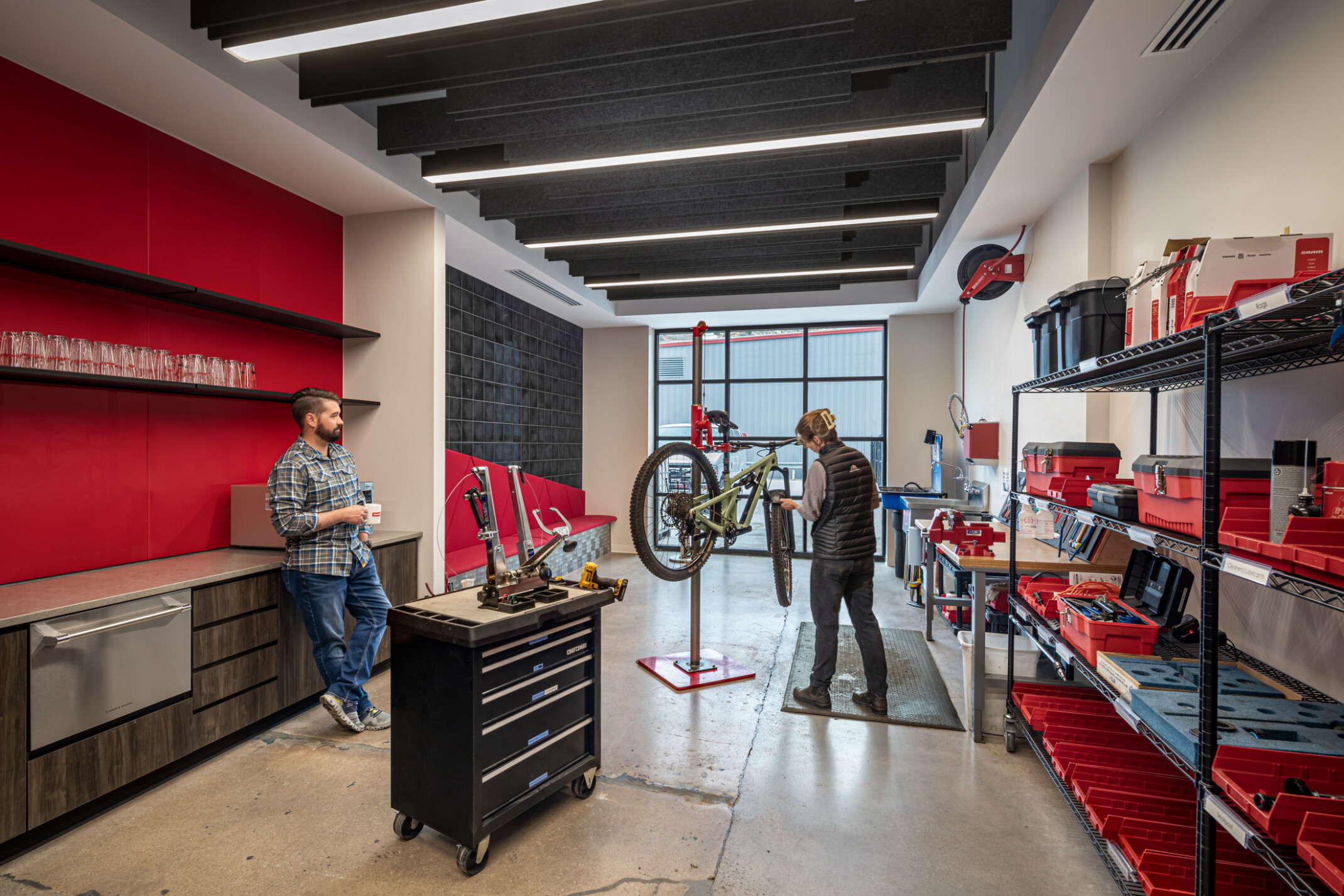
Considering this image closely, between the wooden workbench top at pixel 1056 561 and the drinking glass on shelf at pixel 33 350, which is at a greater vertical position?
the drinking glass on shelf at pixel 33 350

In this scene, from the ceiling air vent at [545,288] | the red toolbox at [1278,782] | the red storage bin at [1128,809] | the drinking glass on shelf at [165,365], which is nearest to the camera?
the red toolbox at [1278,782]

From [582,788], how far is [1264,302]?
2682mm

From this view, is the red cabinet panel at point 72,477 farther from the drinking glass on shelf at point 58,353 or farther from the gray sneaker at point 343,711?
the gray sneaker at point 343,711

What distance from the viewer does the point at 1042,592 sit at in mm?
2877

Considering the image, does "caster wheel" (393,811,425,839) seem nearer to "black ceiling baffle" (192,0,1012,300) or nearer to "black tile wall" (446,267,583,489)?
"black ceiling baffle" (192,0,1012,300)

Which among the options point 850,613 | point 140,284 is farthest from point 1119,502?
point 140,284

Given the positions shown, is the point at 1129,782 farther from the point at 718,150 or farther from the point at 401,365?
the point at 401,365

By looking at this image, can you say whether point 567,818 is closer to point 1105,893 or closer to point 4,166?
point 1105,893

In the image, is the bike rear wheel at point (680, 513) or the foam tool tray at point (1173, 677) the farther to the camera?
the bike rear wheel at point (680, 513)

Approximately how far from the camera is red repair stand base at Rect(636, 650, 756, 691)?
372 cm

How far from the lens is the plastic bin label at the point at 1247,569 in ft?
4.17

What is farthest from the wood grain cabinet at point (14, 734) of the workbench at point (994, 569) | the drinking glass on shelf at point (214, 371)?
the workbench at point (994, 569)

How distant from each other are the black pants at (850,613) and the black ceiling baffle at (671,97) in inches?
93.1

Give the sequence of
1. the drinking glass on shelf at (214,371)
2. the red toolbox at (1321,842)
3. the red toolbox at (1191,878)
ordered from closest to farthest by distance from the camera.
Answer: the red toolbox at (1321,842) → the red toolbox at (1191,878) → the drinking glass on shelf at (214,371)
